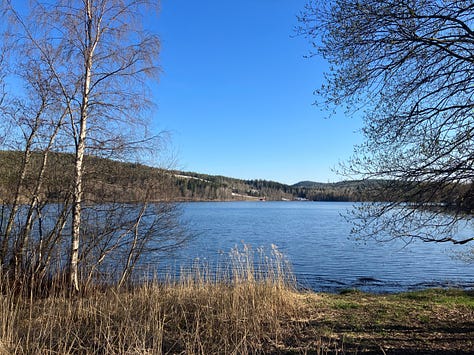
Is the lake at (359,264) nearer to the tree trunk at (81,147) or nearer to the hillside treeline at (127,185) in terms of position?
the hillside treeline at (127,185)

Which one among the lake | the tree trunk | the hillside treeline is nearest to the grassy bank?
the tree trunk

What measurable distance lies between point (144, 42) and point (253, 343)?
24.0 feet

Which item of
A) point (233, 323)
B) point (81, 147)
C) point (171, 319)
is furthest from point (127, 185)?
point (233, 323)

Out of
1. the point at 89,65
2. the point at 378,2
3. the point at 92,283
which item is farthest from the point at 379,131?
the point at 92,283

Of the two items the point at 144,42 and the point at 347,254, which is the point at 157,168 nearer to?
the point at 144,42

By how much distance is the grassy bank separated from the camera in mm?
5375

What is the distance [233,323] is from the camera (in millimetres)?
6332

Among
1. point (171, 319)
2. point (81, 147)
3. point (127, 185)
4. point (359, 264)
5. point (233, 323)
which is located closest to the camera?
point (233, 323)

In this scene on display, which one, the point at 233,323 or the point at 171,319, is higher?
the point at 233,323

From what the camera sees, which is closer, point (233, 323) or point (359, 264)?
point (233, 323)

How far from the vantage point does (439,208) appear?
20.5 feet

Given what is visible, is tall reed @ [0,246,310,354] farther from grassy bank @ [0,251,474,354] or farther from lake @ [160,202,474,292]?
lake @ [160,202,474,292]

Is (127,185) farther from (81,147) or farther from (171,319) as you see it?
(171,319)

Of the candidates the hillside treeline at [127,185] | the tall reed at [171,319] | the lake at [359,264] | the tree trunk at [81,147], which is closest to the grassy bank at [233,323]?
the tall reed at [171,319]
